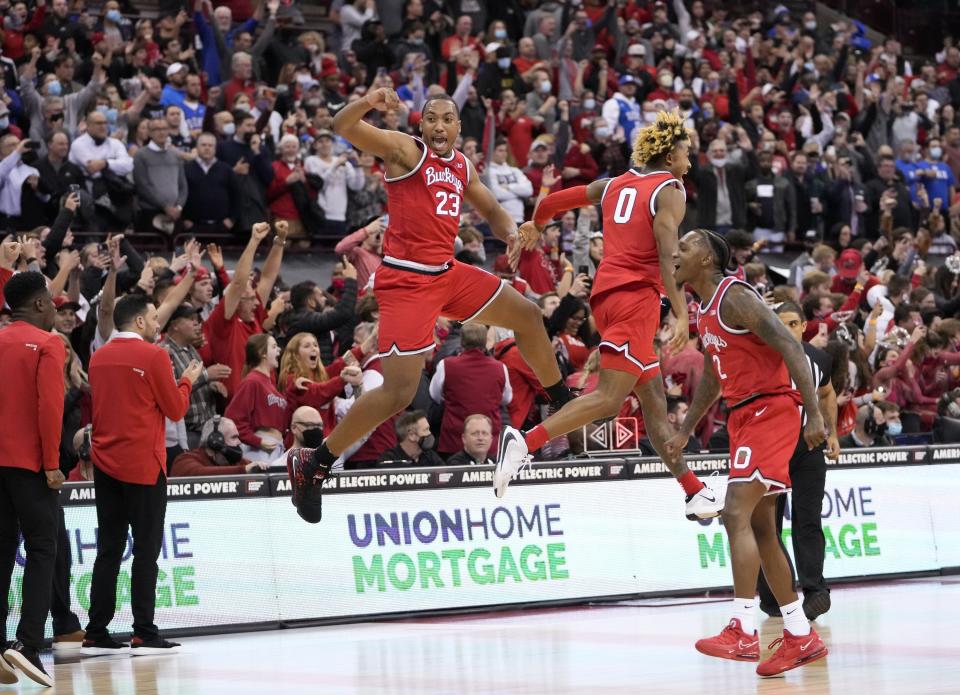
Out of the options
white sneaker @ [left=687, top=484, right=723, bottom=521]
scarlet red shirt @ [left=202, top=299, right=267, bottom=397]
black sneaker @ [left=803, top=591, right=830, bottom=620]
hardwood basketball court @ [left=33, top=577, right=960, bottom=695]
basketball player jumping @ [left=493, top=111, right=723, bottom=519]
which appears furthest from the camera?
scarlet red shirt @ [left=202, top=299, right=267, bottom=397]

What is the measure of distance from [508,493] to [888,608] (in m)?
3.09

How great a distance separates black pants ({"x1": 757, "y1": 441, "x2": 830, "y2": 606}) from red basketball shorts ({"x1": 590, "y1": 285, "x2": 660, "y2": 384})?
7.17 ft

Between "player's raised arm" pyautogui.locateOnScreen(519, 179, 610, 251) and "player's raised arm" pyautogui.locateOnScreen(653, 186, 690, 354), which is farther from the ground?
"player's raised arm" pyautogui.locateOnScreen(519, 179, 610, 251)

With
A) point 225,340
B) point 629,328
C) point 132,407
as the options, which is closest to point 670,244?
point 629,328

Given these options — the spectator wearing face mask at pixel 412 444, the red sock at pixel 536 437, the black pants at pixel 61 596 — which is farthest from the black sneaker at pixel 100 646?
the red sock at pixel 536 437

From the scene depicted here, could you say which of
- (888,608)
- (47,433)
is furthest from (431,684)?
(888,608)

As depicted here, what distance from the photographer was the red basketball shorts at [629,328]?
9.20m

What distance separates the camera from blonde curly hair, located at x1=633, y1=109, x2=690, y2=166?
363 inches

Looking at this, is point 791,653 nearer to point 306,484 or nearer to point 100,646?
point 306,484

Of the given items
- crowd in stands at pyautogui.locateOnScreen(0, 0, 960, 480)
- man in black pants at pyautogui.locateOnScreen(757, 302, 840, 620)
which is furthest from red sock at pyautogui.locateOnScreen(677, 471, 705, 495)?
crowd in stands at pyautogui.locateOnScreen(0, 0, 960, 480)

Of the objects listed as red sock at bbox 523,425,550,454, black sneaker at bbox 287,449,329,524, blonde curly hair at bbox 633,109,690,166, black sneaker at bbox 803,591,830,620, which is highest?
blonde curly hair at bbox 633,109,690,166

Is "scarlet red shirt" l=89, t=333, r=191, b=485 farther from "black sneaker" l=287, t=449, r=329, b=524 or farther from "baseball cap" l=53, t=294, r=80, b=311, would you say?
"baseball cap" l=53, t=294, r=80, b=311

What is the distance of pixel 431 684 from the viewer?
842 cm

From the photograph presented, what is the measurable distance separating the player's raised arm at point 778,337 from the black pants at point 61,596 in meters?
4.90
